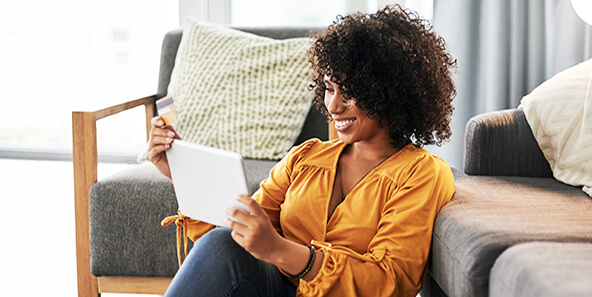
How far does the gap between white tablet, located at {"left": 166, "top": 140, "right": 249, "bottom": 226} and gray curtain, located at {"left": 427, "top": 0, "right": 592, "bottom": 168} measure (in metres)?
1.71

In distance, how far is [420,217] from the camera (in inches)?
46.4

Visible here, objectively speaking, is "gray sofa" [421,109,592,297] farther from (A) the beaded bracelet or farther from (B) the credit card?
(B) the credit card

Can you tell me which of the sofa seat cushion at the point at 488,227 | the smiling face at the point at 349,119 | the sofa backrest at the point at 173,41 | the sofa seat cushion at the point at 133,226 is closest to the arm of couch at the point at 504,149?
the sofa seat cushion at the point at 488,227

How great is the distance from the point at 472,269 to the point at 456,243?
0.25ft

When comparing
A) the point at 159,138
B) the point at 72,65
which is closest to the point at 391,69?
the point at 159,138

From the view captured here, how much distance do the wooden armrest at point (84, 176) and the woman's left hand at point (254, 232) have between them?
847 mm

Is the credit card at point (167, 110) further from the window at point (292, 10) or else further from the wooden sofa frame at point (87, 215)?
the window at point (292, 10)

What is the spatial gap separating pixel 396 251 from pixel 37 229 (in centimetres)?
198

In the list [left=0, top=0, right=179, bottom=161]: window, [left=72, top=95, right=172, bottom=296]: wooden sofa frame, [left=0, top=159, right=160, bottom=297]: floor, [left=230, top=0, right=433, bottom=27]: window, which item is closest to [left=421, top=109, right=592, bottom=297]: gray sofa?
[left=72, top=95, right=172, bottom=296]: wooden sofa frame

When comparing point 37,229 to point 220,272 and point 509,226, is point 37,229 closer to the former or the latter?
point 220,272

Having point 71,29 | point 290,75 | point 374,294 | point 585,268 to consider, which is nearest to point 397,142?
point 374,294

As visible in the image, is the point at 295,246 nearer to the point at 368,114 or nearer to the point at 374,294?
the point at 374,294

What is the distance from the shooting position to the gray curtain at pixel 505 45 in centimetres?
250

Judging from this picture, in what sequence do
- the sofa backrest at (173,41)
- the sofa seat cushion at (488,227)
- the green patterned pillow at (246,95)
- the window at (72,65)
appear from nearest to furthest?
the sofa seat cushion at (488,227) → the green patterned pillow at (246,95) → the sofa backrest at (173,41) → the window at (72,65)
